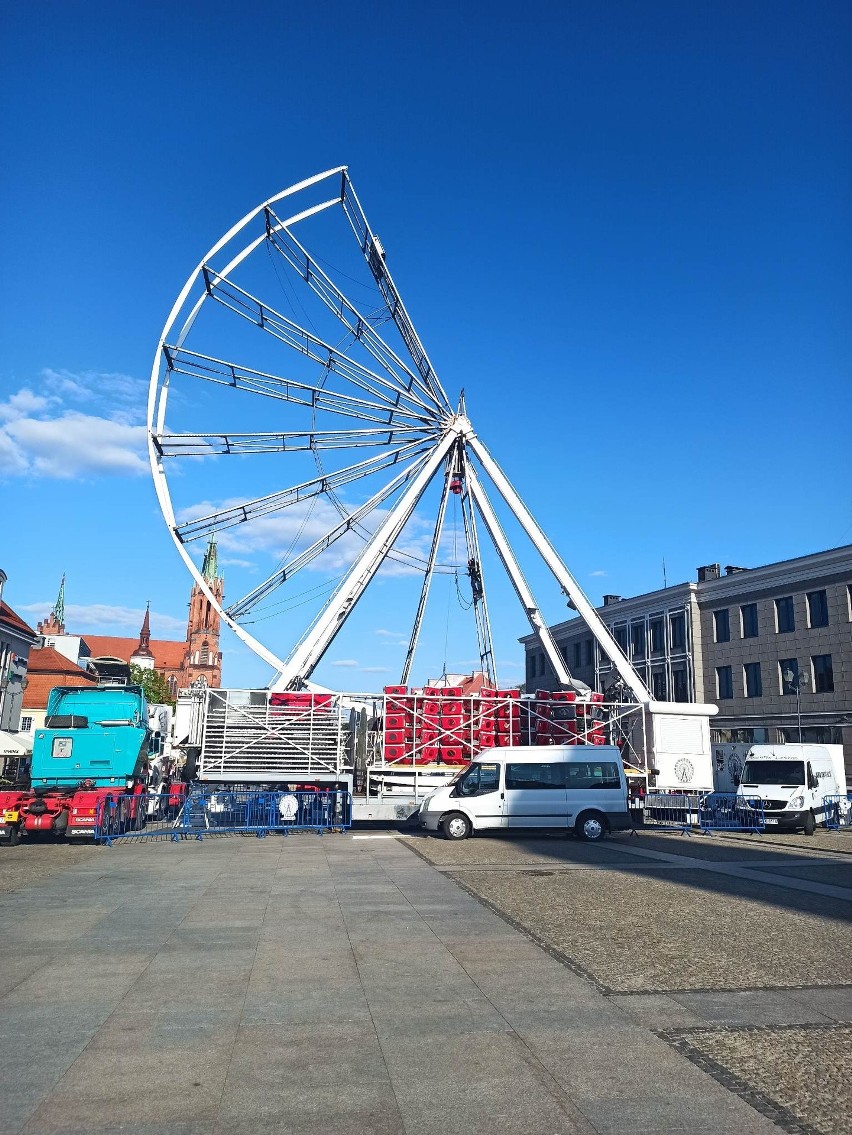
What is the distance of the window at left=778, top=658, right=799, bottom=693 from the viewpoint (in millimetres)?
47219

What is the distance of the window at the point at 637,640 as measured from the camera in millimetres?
60250

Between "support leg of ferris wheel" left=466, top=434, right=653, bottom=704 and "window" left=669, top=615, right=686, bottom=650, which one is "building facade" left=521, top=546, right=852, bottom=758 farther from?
"support leg of ferris wheel" left=466, top=434, right=653, bottom=704

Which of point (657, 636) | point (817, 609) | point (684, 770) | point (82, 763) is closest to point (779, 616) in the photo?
point (817, 609)

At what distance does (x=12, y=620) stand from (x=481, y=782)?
34.8 metres

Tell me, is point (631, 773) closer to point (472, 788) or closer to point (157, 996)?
point (472, 788)

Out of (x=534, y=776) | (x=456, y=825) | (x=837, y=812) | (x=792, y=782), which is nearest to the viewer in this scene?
(x=456, y=825)

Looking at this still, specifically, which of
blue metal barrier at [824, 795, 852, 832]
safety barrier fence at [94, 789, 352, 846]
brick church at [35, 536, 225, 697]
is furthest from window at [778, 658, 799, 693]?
brick church at [35, 536, 225, 697]

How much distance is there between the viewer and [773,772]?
1152 inches

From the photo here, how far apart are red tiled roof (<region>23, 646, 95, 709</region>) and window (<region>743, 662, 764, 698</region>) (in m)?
44.6

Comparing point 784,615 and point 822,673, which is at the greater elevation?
point 784,615

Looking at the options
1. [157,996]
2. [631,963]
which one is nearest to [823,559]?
[631,963]

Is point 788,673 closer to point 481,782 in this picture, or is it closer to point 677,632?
point 677,632

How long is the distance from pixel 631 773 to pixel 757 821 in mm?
4385

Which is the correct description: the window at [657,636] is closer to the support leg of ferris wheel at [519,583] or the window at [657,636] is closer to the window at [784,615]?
the window at [784,615]
